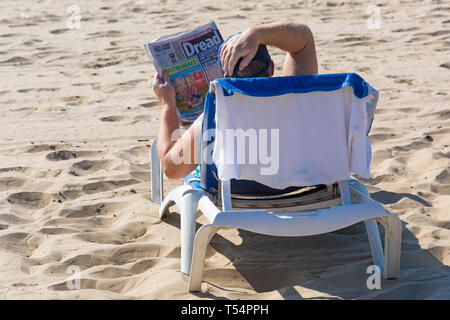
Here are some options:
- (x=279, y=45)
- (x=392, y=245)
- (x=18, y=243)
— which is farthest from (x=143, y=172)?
(x=392, y=245)

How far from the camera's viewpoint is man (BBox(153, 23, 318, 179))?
2973 mm

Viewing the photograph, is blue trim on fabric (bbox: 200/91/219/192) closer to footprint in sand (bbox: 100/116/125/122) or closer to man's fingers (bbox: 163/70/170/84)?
man's fingers (bbox: 163/70/170/84)

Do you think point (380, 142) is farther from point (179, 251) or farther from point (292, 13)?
point (292, 13)

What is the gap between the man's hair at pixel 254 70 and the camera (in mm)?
3123

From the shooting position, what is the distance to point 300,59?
3.44 meters

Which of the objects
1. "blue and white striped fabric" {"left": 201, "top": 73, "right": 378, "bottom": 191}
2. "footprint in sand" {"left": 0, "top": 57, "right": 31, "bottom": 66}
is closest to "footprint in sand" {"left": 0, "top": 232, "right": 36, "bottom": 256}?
"blue and white striped fabric" {"left": 201, "top": 73, "right": 378, "bottom": 191}

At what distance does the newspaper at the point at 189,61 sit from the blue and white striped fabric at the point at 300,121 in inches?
21.2

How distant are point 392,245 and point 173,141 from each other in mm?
1096

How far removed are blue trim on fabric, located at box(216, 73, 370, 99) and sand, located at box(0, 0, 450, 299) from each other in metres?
0.82

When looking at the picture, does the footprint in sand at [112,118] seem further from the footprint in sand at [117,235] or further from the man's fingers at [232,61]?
the man's fingers at [232,61]

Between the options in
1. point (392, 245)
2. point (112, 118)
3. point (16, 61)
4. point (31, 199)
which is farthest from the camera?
point (16, 61)

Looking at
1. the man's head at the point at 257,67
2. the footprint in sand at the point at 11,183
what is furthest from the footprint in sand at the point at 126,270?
the footprint in sand at the point at 11,183

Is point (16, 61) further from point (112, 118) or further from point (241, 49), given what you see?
point (241, 49)

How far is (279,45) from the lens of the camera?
3.26 meters
